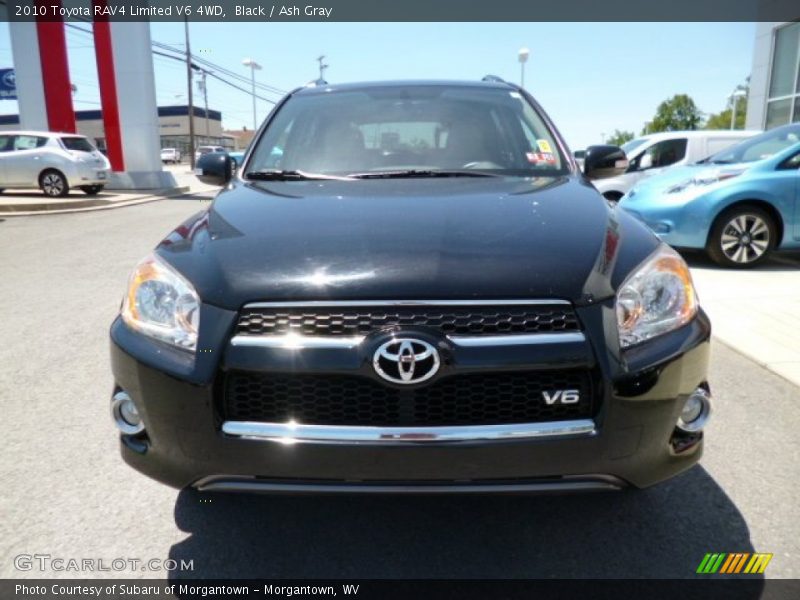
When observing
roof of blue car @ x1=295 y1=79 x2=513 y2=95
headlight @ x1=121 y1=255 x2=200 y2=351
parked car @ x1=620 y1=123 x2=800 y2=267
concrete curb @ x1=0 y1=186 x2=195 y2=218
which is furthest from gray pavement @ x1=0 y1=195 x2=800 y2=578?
concrete curb @ x1=0 y1=186 x2=195 y2=218

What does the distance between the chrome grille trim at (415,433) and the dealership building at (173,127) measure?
253ft

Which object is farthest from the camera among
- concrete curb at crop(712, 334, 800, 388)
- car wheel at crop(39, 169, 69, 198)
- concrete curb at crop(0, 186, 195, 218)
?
car wheel at crop(39, 169, 69, 198)

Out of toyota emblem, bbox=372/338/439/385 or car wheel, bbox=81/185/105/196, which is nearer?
toyota emblem, bbox=372/338/439/385

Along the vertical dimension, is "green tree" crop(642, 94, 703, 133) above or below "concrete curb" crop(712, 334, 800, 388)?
above

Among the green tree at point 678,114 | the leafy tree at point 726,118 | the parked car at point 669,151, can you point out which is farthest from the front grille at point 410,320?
the leafy tree at point 726,118

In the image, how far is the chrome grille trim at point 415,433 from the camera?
1.73m

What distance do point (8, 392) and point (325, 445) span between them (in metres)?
2.65

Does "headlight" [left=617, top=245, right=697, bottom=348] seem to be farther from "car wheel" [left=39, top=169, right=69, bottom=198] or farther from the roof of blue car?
"car wheel" [left=39, top=169, right=69, bottom=198]

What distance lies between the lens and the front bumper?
174cm

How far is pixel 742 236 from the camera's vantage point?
273 inches

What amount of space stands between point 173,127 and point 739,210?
278 ft

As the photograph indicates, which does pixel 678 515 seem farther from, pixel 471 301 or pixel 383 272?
pixel 383 272

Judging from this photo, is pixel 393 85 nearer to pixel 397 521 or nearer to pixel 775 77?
pixel 397 521

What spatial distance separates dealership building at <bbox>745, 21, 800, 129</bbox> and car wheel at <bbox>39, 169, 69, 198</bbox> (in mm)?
18289
